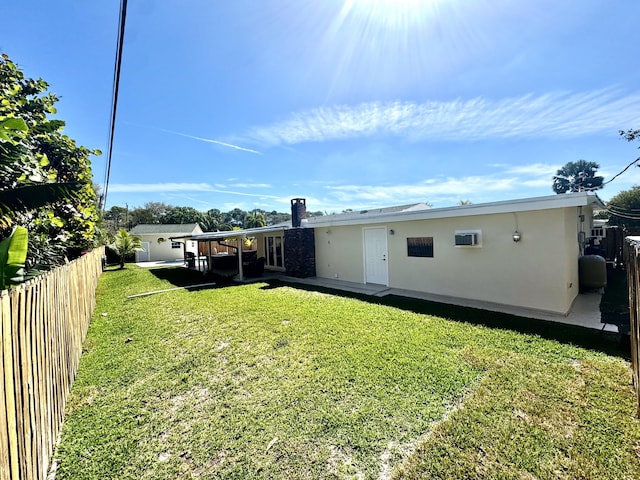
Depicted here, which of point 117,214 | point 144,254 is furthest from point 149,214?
point 144,254

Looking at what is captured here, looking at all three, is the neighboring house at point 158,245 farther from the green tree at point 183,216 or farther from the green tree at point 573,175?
the green tree at point 573,175

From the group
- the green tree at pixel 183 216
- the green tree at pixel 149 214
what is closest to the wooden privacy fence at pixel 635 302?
the green tree at pixel 183 216

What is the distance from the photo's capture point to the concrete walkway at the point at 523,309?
6.12 meters

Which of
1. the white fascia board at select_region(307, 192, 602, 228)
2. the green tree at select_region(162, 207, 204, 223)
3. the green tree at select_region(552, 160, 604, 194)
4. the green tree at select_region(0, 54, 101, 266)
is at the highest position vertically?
the green tree at select_region(552, 160, 604, 194)

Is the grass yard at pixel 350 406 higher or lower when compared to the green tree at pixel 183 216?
lower

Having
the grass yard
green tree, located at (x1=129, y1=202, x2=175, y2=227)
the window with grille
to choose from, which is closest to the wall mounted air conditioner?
the window with grille

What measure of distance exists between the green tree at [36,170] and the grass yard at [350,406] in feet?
8.64

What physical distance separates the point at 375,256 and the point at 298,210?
220 inches

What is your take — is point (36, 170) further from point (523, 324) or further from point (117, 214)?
point (117, 214)

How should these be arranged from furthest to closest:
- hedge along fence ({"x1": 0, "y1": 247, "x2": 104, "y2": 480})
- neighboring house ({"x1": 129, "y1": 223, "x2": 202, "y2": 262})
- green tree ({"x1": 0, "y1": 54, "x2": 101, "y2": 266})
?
neighboring house ({"x1": 129, "y1": 223, "x2": 202, "y2": 262})
green tree ({"x1": 0, "y1": 54, "x2": 101, "y2": 266})
hedge along fence ({"x1": 0, "y1": 247, "x2": 104, "y2": 480})

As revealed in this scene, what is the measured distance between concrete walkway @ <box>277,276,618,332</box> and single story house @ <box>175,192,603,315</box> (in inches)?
8.7

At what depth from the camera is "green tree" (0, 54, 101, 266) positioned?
3826 mm

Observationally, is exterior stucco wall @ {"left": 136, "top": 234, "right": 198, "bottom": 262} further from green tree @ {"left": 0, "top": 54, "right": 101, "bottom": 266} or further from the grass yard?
the grass yard

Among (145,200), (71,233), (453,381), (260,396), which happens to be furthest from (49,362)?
(145,200)
